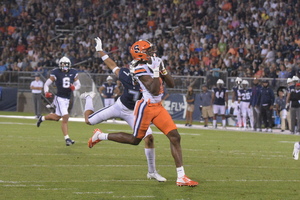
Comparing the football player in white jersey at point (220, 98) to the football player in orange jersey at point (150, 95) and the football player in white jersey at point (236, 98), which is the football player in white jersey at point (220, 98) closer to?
the football player in white jersey at point (236, 98)

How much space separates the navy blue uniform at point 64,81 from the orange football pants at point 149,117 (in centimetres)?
637

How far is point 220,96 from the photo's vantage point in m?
24.3

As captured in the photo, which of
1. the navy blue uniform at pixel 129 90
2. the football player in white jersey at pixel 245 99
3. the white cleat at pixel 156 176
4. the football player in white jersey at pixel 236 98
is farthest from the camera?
the football player in white jersey at pixel 236 98

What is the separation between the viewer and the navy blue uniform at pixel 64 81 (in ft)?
49.2

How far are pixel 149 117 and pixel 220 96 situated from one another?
1574 centimetres

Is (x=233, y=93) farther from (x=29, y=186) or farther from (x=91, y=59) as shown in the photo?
(x=29, y=186)

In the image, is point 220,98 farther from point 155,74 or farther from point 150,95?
point 155,74

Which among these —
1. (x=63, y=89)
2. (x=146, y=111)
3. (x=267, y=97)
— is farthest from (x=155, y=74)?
(x=267, y=97)

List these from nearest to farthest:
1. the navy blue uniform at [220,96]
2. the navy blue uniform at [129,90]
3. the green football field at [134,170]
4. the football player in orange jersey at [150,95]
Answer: the green football field at [134,170] < the football player in orange jersey at [150,95] < the navy blue uniform at [129,90] < the navy blue uniform at [220,96]

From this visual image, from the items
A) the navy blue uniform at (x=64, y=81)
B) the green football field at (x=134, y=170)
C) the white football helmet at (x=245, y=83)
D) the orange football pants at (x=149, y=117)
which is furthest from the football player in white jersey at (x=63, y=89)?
→ the white football helmet at (x=245, y=83)

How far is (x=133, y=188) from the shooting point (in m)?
8.30


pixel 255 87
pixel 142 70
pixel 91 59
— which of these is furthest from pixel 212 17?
pixel 142 70

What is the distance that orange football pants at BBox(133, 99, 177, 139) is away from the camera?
342 inches

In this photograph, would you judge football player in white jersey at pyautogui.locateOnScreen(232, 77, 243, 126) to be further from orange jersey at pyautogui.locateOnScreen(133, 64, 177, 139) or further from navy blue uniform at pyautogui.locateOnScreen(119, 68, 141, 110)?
orange jersey at pyautogui.locateOnScreen(133, 64, 177, 139)
